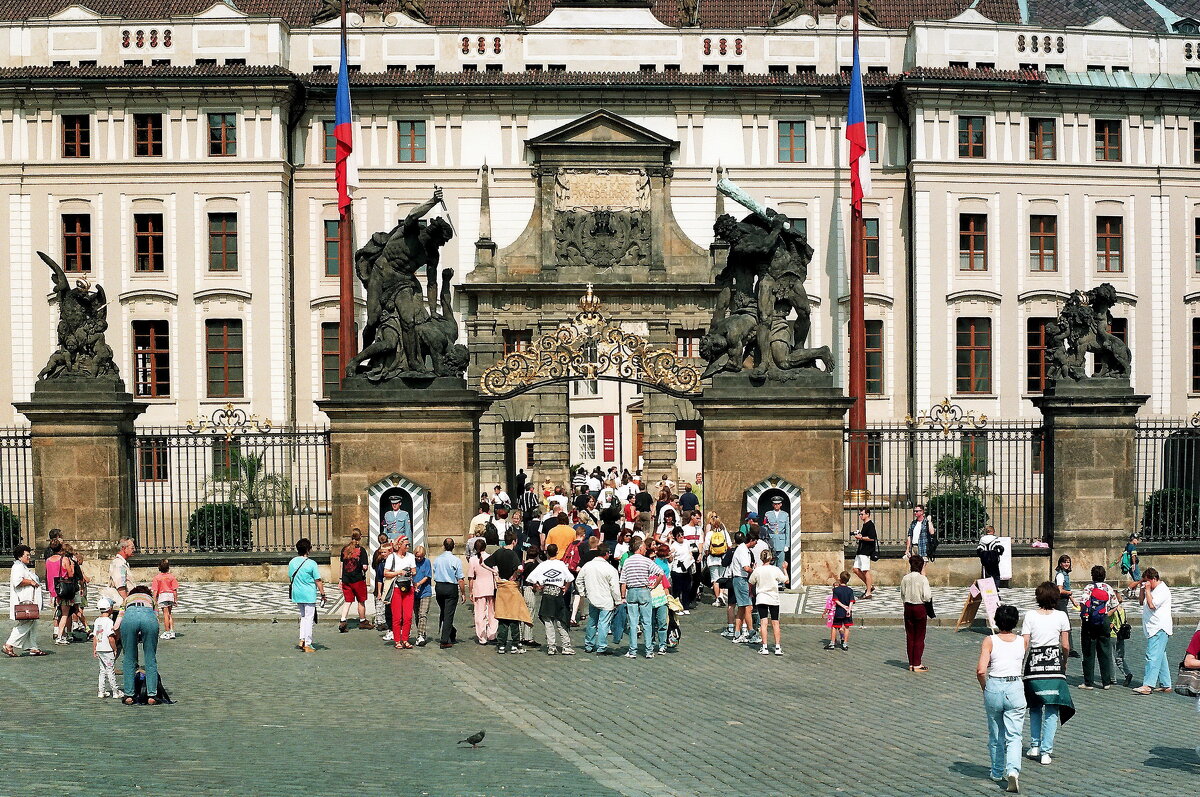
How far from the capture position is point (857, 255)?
4425cm

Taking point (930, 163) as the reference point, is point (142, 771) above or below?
below

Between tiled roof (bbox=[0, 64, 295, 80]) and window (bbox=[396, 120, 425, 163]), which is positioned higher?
tiled roof (bbox=[0, 64, 295, 80])

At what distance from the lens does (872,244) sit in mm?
50031

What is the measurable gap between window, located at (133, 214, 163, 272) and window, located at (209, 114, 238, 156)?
258cm

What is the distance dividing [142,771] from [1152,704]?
10348mm

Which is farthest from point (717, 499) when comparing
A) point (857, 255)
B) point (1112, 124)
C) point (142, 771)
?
point (1112, 124)

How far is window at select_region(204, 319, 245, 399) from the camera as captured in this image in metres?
48.4

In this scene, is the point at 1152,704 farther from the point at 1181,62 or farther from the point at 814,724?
the point at 1181,62

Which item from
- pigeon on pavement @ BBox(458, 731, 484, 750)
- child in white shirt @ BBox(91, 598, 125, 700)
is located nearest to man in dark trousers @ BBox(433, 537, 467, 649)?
child in white shirt @ BBox(91, 598, 125, 700)

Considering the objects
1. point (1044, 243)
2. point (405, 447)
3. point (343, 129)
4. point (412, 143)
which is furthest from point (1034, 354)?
point (405, 447)

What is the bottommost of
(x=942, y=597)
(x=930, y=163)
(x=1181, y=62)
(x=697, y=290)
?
(x=942, y=597)

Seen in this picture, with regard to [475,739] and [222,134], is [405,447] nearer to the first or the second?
[475,739]

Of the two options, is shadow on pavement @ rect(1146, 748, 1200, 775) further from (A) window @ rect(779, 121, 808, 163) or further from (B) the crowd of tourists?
(A) window @ rect(779, 121, 808, 163)

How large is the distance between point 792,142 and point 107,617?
35.8 meters
